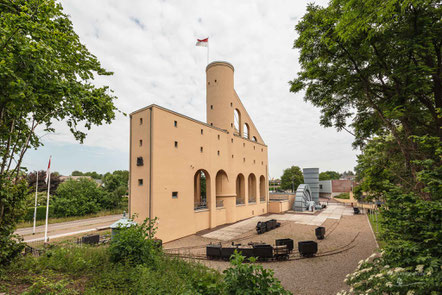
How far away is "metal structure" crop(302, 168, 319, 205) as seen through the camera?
38.6 m

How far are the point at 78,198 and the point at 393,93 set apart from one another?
36.1 metres

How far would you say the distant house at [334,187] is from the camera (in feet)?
193

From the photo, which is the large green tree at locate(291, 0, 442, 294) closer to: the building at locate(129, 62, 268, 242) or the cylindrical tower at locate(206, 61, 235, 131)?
the building at locate(129, 62, 268, 242)

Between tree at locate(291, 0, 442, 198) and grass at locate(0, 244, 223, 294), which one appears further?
tree at locate(291, 0, 442, 198)

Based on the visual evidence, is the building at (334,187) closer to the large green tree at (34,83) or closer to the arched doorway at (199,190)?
the arched doorway at (199,190)

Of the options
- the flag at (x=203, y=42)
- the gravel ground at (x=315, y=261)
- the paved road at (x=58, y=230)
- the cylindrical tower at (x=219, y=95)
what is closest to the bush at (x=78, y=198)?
the paved road at (x=58, y=230)

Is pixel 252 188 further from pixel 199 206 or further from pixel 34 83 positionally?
pixel 34 83

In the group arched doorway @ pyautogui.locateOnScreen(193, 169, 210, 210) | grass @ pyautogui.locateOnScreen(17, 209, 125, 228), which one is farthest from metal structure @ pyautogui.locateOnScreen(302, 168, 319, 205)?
grass @ pyautogui.locateOnScreen(17, 209, 125, 228)

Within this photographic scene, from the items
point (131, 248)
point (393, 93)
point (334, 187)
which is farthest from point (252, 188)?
point (334, 187)

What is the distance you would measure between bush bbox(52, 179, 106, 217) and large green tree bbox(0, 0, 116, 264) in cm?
2759

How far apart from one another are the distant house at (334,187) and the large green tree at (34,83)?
211 feet

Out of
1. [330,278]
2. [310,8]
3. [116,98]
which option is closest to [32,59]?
[116,98]

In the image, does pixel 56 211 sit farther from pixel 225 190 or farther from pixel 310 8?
pixel 310 8

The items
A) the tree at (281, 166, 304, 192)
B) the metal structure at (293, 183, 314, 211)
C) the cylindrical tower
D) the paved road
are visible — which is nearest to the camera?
the paved road
